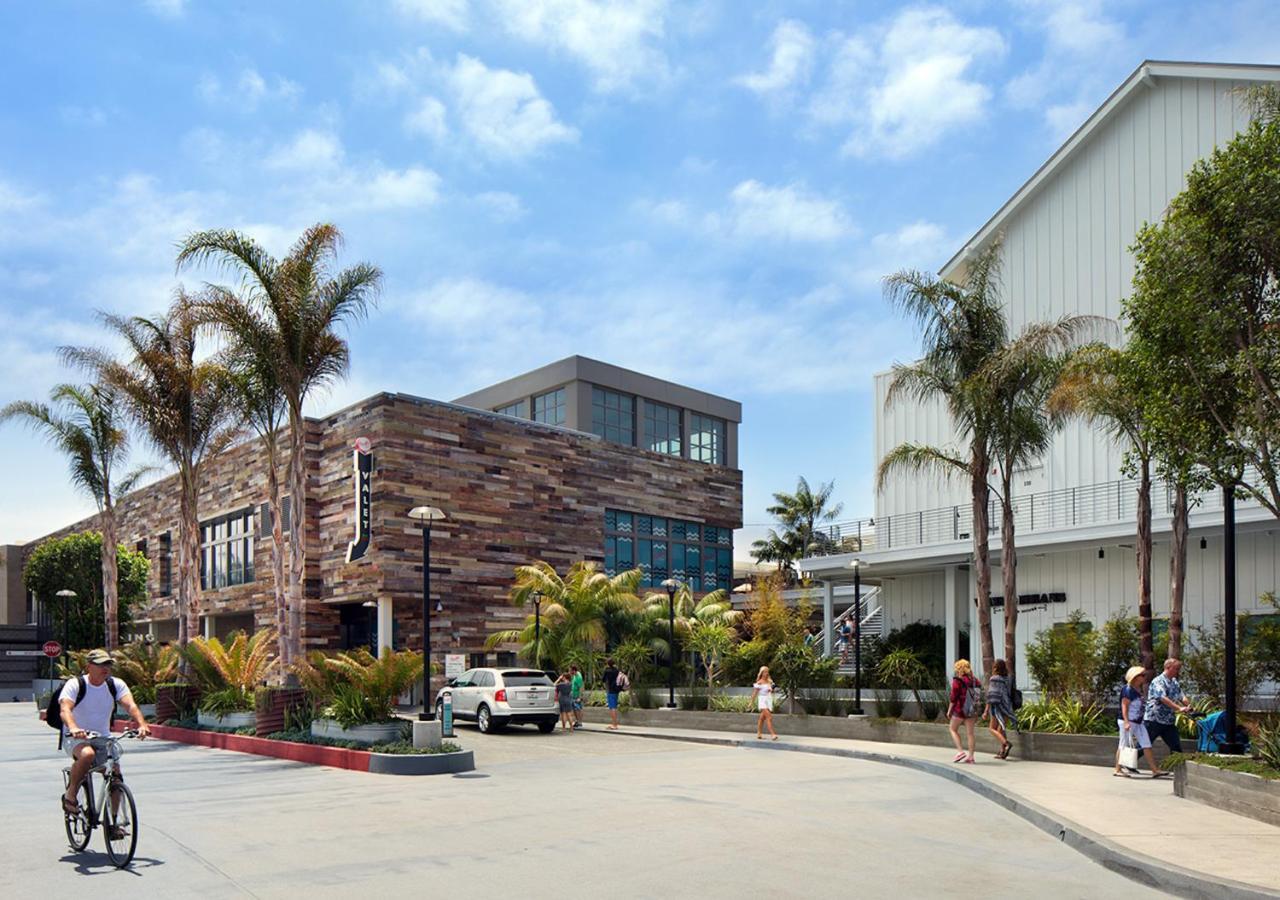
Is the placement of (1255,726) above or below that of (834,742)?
above

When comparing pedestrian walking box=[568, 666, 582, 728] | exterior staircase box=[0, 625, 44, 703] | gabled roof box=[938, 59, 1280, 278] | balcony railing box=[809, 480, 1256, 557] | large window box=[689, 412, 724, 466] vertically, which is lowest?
exterior staircase box=[0, 625, 44, 703]

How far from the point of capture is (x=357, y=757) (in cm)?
1800

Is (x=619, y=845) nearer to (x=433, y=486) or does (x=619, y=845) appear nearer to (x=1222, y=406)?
(x=1222, y=406)

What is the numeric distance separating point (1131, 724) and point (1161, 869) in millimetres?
7255

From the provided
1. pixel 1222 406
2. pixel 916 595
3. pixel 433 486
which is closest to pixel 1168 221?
pixel 1222 406

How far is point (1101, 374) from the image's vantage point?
782 inches

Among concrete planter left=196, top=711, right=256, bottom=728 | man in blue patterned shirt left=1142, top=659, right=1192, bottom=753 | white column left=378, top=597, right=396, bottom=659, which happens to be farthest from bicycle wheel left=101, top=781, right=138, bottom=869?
white column left=378, top=597, right=396, bottom=659

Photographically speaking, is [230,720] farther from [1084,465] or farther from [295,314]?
[1084,465]

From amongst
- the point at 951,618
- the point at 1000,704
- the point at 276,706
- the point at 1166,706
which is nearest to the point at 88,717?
the point at 276,706

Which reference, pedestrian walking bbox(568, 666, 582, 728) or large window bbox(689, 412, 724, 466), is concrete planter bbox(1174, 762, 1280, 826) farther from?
large window bbox(689, 412, 724, 466)

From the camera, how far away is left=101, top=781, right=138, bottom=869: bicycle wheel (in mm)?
9445

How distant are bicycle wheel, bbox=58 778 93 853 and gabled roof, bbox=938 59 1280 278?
26.3m

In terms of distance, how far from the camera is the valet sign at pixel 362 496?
120 feet

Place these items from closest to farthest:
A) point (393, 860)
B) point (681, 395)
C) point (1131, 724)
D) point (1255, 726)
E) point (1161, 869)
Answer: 1. point (1161, 869)
2. point (393, 860)
3. point (1131, 724)
4. point (1255, 726)
5. point (681, 395)
